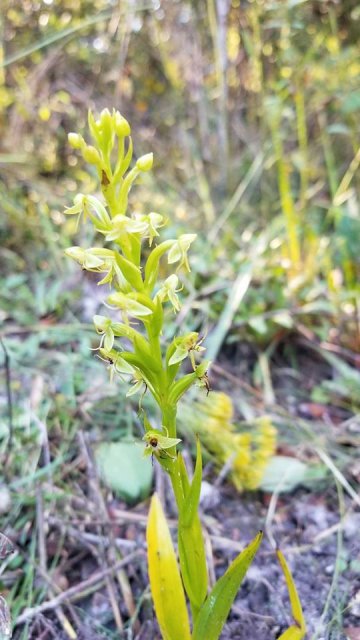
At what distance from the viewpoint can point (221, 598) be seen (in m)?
0.74

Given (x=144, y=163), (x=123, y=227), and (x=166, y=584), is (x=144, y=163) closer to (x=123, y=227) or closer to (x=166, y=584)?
(x=123, y=227)

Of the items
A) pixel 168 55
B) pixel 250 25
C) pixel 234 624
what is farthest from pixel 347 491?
pixel 168 55

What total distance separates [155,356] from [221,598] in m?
0.35

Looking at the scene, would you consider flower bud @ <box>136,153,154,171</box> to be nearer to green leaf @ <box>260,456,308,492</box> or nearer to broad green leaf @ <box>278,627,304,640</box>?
broad green leaf @ <box>278,627,304,640</box>

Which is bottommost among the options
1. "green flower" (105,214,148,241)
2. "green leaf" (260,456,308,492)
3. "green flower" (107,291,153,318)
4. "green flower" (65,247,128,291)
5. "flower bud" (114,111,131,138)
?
"green leaf" (260,456,308,492)

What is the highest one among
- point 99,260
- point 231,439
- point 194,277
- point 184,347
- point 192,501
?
point 99,260

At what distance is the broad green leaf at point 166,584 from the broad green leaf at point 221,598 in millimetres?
28

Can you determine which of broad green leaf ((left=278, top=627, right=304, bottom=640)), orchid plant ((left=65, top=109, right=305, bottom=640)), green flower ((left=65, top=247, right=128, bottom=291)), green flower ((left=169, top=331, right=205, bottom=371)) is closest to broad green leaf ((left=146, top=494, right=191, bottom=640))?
orchid plant ((left=65, top=109, right=305, bottom=640))

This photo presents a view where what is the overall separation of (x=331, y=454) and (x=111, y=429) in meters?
0.55

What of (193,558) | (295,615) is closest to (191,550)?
(193,558)

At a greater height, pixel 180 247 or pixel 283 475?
pixel 180 247

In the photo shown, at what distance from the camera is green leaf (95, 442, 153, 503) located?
1173 mm

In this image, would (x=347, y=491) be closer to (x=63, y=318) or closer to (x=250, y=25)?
(x=63, y=318)

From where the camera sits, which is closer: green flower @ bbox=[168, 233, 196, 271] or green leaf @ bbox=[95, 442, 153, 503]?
green flower @ bbox=[168, 233, 196, 271]
